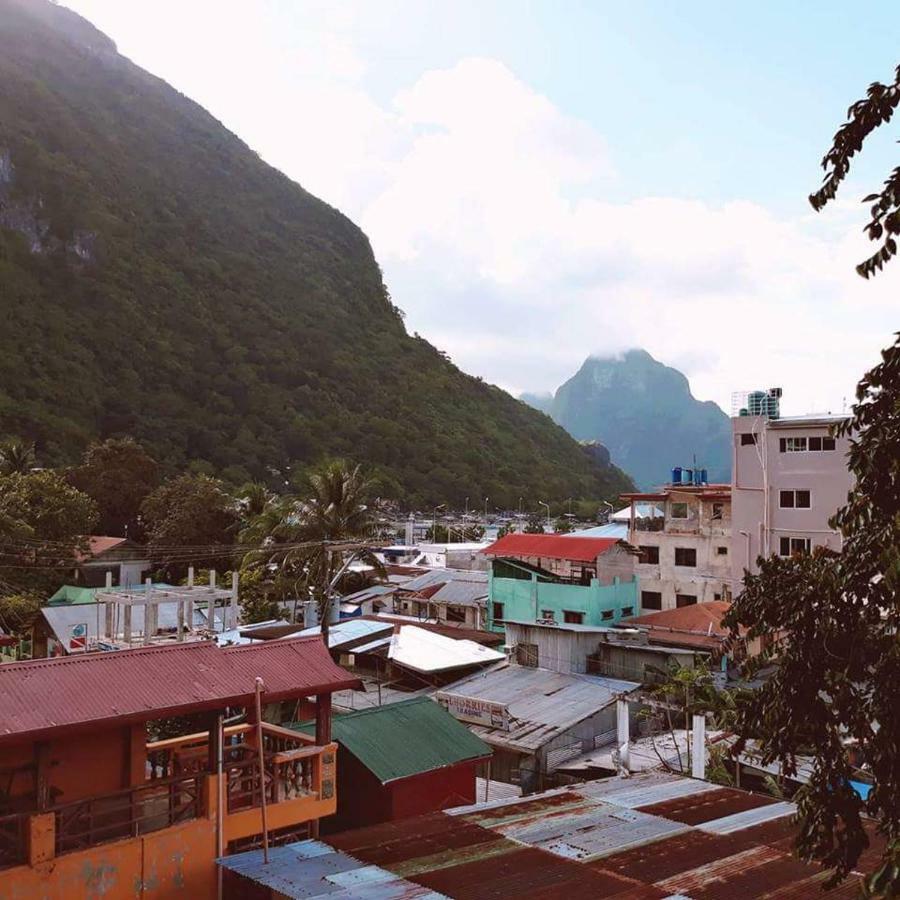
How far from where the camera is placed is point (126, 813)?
32.9ft

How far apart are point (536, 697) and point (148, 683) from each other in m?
14.3

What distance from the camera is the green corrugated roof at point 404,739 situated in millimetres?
12812

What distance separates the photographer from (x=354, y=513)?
30.2 metres

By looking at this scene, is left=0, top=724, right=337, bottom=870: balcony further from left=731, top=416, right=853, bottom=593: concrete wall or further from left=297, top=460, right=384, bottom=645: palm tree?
left=731, top=416, right=853, bottom=593: concrete wall

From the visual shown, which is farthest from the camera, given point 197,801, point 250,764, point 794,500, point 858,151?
point 794,500

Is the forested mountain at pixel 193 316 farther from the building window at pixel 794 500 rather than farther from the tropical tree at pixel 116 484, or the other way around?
the building window at pixel 794 500

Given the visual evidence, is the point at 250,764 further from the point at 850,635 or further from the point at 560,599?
the point at 560,599

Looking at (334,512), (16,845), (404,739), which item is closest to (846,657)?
(16,845)

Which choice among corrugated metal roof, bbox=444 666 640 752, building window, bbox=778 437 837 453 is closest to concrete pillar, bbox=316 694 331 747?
corrugated metal roof, bbox=444 666 640 752

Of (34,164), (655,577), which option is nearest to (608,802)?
(655,577)

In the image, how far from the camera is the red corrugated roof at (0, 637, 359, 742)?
841cm

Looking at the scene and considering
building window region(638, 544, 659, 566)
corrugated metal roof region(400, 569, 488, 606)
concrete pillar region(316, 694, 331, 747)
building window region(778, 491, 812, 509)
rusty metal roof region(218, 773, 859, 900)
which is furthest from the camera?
corrugated metal roof region(400, 569, 488, 606)

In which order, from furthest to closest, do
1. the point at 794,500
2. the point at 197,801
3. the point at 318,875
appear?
the point at 794,500, the point at 197,801, the point at 318,875

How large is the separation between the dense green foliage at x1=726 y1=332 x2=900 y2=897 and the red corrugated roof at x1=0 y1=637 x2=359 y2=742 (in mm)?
6341
